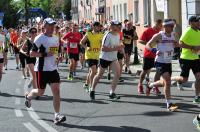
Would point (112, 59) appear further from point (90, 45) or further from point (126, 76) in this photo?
point (126, 76)

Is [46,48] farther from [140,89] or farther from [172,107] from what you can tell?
[140,89]

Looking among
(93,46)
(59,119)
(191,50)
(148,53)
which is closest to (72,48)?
(93,46)

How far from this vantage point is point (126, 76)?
18.2 metres

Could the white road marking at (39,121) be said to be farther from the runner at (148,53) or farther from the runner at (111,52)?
the runner at (148,53)

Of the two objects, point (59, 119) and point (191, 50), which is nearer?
point (59, 119)

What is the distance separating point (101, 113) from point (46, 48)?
5.94 ft

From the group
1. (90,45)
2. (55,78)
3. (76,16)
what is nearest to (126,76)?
(90,45)

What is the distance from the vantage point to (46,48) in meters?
9.83

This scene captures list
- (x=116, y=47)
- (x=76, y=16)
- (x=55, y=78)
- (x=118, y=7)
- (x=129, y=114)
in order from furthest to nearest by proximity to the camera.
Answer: (x=76, y=16) → (x=118, y=7) → (x=116, y=47) → (x=129, y=114) → (x=55, y=78)

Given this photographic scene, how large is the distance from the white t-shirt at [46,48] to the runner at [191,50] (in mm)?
2788

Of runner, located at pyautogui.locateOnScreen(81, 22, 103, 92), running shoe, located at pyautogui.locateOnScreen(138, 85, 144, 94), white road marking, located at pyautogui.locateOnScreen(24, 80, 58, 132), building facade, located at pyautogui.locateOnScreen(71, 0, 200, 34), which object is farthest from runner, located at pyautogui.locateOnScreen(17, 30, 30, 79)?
building facade, located at pyautogui.locateOnScreen(71, 0, 200, 34)

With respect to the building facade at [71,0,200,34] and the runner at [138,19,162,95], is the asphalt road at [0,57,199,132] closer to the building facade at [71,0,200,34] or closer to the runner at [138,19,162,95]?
the runner at [138,19,162,95]

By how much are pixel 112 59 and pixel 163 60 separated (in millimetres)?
2010

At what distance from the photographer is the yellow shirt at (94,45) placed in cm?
1359
